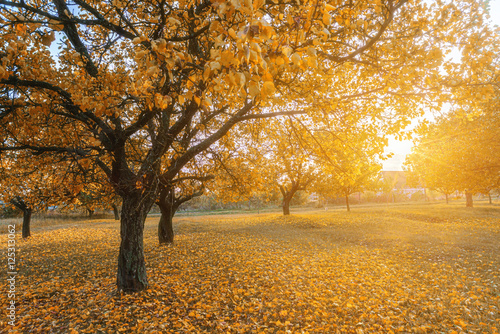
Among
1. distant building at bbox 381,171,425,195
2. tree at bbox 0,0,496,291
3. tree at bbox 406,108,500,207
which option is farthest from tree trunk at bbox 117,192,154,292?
distant building at bbox 381,171,425,195

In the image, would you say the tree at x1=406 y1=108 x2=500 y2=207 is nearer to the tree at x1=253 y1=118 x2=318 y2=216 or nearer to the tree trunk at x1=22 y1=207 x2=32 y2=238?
the tree at x1=253 y1=118 x2=318 y2=216

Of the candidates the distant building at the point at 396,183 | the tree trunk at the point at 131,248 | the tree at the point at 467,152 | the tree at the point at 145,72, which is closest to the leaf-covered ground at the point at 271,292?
the tree trunk at the point at 131,248

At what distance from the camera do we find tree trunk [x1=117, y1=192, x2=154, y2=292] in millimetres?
6066

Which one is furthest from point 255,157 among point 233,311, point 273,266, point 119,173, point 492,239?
point 492,239

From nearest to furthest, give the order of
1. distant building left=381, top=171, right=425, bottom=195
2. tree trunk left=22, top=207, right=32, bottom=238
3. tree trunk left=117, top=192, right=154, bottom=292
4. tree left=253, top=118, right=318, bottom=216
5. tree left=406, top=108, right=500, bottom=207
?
1. tree trunk left=117, top=192, right=154, bottom=292
2. tree left=253, top=118, right=318, bottom=216
3. tree left=406, top=108, right=500, bottom=207
4. tree trunk left=22, top=207, right=32, bottom=238
5. distant building left=381, top=171, right=425, bottom=195

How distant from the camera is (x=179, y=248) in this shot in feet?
39.2

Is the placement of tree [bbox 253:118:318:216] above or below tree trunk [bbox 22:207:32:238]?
above

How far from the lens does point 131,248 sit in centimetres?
614

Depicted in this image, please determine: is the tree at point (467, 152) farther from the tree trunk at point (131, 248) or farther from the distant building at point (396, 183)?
the distant building at point (396, 183)

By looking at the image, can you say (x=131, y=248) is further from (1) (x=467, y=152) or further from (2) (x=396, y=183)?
(2) (x=396, y=183)

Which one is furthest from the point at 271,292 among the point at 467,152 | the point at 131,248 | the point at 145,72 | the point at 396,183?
the point at 396,183

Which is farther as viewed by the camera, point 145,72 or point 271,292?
point 271,292

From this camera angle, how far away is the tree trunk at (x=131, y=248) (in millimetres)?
6066

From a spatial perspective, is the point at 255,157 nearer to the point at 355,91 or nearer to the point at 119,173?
the point at 355,91
